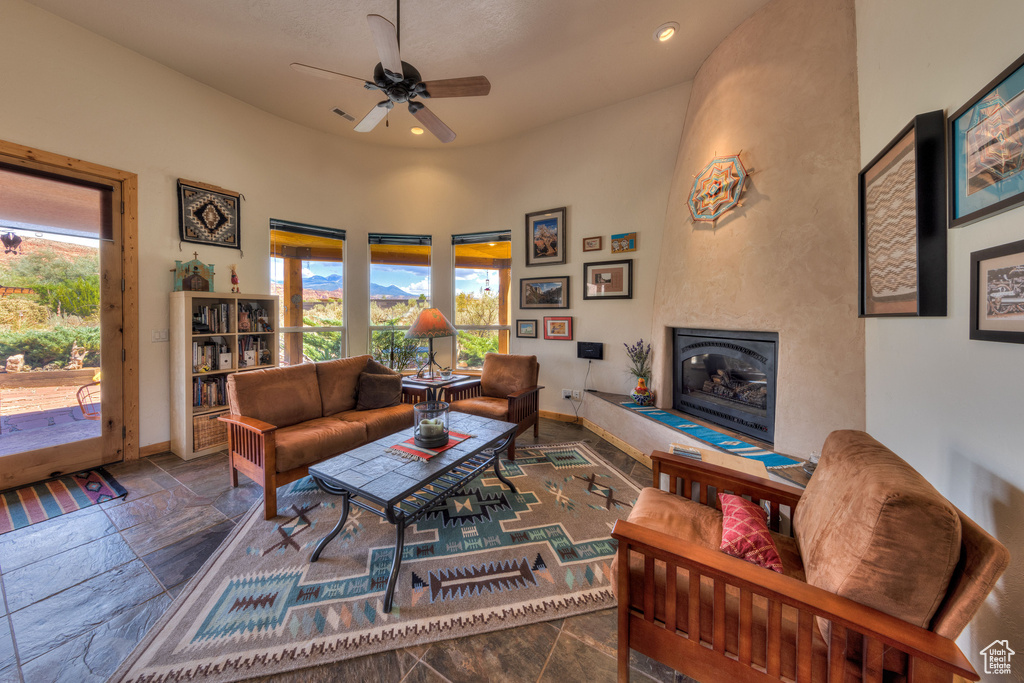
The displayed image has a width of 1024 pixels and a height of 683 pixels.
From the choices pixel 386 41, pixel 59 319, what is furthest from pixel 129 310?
pixel 386 41

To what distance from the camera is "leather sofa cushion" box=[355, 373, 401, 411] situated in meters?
3.16

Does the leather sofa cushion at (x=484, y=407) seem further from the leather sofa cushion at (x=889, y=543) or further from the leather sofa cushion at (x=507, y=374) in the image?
the leather sofa cushion at (x=889, y=543)

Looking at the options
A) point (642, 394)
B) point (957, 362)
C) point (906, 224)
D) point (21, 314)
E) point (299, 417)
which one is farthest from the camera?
point (642, 394)

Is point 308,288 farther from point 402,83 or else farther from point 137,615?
point 137,615

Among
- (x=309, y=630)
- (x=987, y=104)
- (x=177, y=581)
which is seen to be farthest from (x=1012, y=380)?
(x=177, y=581)

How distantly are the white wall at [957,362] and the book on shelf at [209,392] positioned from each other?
4804 mm

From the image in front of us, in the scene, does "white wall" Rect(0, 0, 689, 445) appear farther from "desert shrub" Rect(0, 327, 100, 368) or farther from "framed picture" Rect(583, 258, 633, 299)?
"desert shrub" Rect(0, 327, 100, 368)

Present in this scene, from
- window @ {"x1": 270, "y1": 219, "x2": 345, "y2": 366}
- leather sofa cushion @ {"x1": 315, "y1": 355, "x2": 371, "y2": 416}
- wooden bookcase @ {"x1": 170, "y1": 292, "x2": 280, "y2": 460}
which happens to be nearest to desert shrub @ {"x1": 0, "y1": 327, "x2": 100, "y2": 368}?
wooden bookcase @ {"x1": 170, "y1": 292, "x2": 280, "y2": 460}

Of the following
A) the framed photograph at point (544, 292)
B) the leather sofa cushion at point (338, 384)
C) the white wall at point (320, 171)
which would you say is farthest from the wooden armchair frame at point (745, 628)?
the framed photograph at point (544, 292)

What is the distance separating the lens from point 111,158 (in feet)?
9.44

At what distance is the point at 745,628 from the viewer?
97 centimetres

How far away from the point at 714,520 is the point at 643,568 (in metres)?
0.51

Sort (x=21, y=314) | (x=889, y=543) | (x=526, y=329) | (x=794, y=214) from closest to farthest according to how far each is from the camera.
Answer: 1. (x=889, y=543)
2. (x=794, y=214)
3. (x=21, y=314)
4. (x=526, y=329)

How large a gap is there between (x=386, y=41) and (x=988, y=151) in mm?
2570
